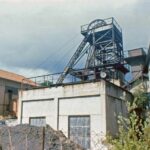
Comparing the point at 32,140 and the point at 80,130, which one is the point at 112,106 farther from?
the point at 32,140

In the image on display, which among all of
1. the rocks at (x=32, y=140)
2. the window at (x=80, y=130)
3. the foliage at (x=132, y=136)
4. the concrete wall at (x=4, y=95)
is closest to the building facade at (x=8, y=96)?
the concrete wall at (x=4, y=95)

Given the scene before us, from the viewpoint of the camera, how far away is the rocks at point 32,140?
10906 millimetres

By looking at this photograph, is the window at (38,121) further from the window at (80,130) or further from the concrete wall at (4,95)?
the concrete wall at (4,95)

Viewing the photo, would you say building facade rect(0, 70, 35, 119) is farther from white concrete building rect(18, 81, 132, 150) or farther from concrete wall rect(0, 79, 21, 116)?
white concrete building rect(18, 81, 132, 150)

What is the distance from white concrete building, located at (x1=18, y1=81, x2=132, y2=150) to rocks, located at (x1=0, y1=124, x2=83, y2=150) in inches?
136

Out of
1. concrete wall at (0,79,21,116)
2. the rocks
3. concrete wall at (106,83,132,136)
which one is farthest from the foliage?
concrete wall at (0,79,21,116)

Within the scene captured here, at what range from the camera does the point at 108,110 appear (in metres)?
15.6

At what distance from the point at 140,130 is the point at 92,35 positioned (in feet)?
84.5

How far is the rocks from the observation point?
35.8ft

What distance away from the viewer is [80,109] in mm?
16203

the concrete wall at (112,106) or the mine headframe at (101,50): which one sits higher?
the mine headframe at (101,50)

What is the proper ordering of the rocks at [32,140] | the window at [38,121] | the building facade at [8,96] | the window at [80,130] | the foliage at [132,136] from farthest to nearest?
the building facade at [8,96] < the window at [38,121] < the window at [80,130] < the rocks at [32,140] < the foliage at [132,136]

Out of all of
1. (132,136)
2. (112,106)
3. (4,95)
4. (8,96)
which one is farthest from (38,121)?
(132,136)

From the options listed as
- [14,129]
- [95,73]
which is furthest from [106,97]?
[95,73]
